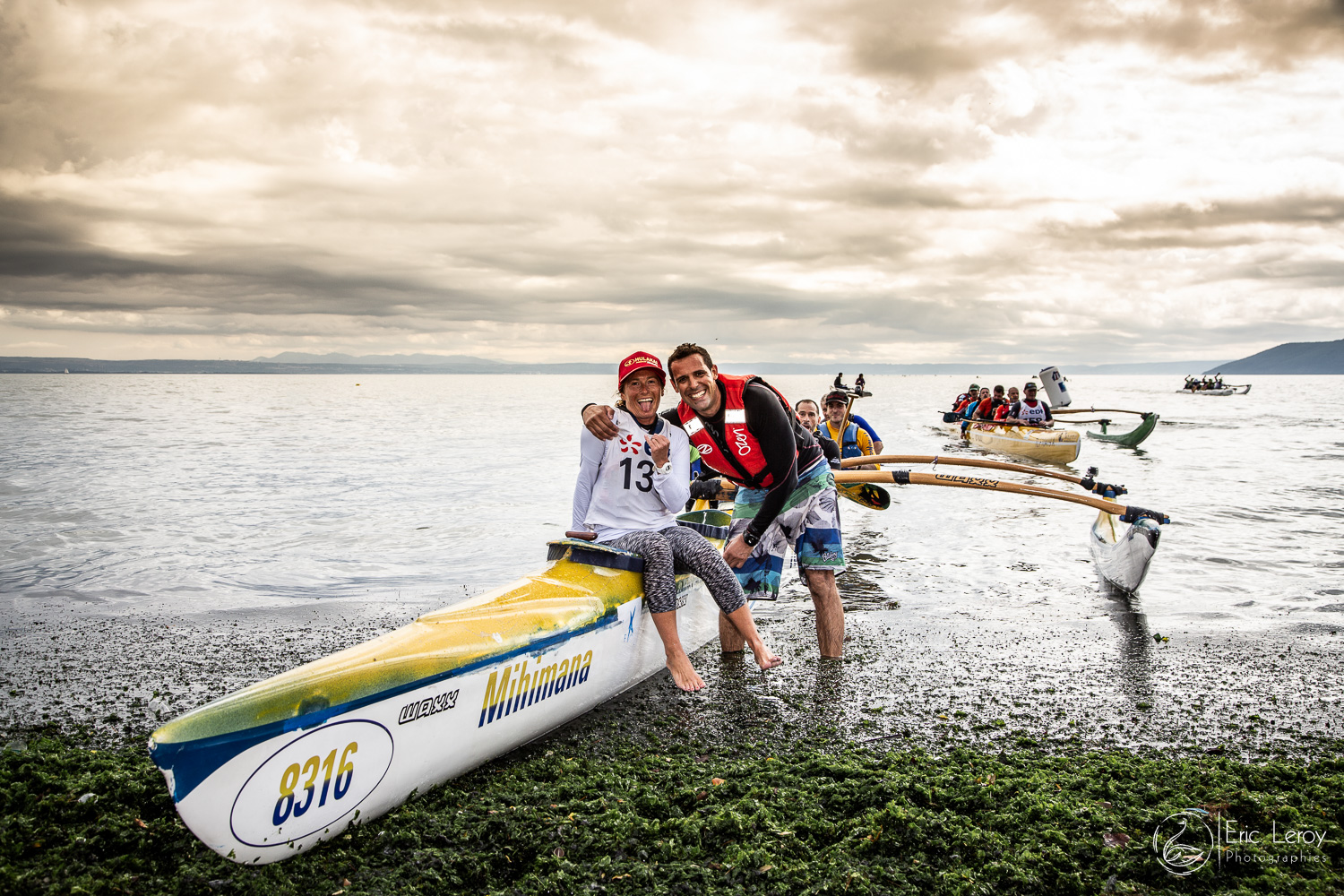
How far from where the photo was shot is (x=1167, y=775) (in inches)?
133

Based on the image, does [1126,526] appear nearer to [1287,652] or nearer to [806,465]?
[1287,652]

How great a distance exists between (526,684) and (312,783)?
3.58 ft

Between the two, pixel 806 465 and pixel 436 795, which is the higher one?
pixel 806 465

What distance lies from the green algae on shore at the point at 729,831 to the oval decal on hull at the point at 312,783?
0.42 ft

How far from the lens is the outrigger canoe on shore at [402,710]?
247cm

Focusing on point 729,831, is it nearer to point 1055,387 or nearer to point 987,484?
point 987,484

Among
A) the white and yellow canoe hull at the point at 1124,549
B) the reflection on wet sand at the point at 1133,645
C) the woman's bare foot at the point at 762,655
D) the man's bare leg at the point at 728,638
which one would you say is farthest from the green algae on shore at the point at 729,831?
the white and yellow canoe hull at the point at 1124,549

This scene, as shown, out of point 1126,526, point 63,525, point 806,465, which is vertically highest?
point 806,465

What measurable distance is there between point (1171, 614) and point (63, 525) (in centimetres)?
1331

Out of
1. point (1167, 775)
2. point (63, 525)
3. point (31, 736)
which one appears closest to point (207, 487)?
point (63, 525)

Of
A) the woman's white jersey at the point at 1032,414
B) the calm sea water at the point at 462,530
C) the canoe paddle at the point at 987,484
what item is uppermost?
the woman's white jersey at the point at 1032,414

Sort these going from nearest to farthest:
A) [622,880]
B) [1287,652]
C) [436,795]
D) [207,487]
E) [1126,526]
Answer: [622,880], [436,795], [1287,652], [1126,526], [207,487]

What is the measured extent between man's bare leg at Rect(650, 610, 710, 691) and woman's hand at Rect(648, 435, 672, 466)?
2.99 ft

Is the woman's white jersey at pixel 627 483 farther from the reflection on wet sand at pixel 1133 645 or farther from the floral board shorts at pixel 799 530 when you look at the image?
the reflection on wet sand at pixel 1133 645
